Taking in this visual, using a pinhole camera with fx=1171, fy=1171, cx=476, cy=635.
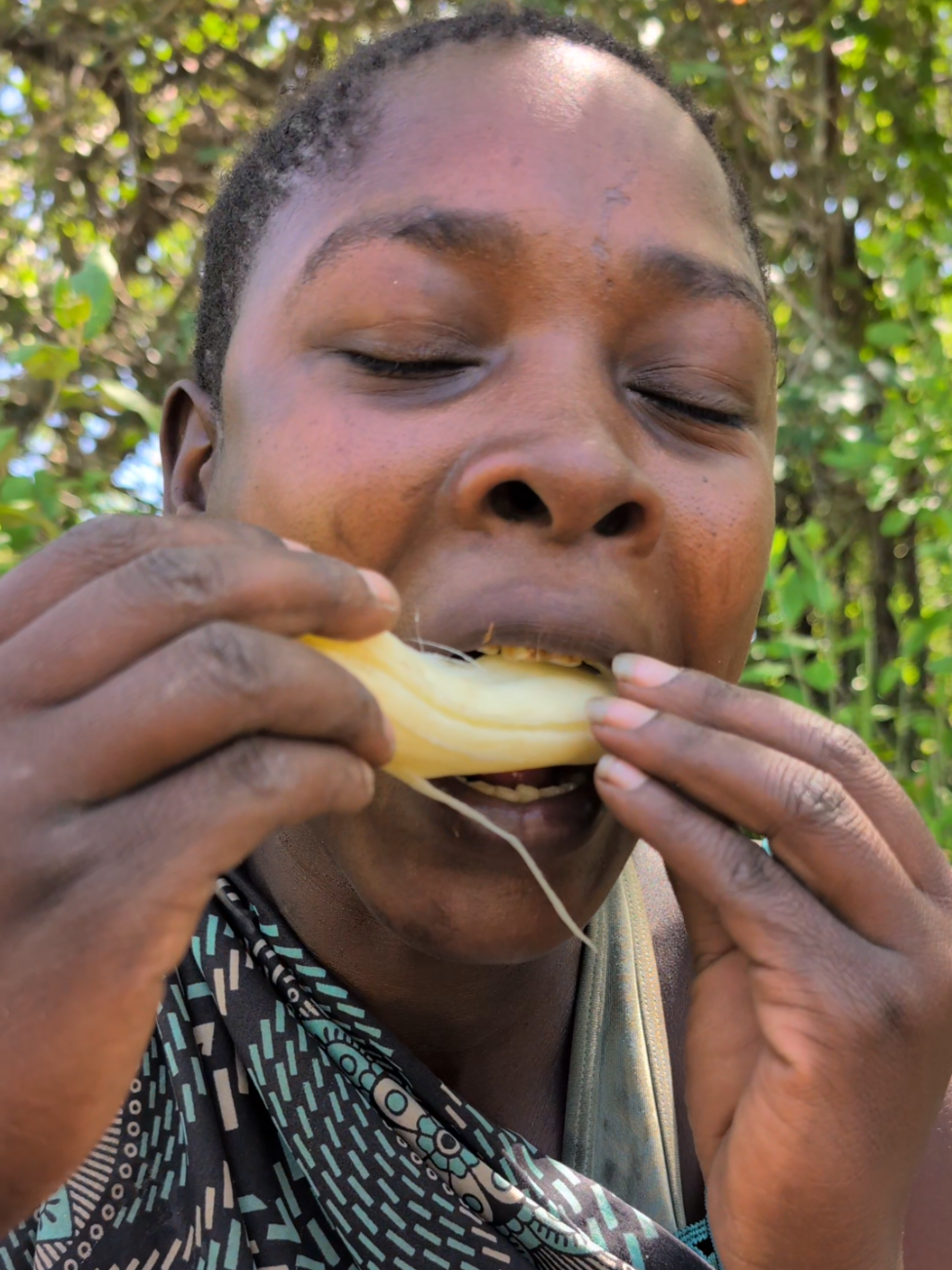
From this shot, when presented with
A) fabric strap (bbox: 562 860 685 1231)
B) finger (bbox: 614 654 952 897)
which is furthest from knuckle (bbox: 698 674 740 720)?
fabric strap (bbox: 562 860 685 1231)

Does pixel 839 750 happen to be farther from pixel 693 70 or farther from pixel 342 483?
pixel 693 70

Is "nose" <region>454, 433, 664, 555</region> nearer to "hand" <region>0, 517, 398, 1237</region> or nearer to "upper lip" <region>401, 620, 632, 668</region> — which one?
"upper lip" <region>401, 620, 632, 668</region>

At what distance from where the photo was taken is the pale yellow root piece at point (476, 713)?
42.7 inches

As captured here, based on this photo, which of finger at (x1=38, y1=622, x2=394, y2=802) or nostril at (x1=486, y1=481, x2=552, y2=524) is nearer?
finger at (x1=38, y1=622, x2=394, y2=802)

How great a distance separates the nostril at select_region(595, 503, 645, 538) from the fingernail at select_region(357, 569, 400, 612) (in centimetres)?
34

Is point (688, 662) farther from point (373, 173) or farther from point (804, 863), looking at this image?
point (373, 173)

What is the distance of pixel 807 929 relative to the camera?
1.08 metres

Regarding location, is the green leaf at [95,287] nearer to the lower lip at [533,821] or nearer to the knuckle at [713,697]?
the lower lip at [533,821]

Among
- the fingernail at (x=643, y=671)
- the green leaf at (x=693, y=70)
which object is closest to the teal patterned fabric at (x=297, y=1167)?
the fingernail at (x=643, y=671)

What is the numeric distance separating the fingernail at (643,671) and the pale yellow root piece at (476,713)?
8 centimetres

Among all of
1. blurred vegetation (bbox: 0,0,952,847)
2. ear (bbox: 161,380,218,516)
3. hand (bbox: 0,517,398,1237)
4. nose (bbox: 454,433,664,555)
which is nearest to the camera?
hand (bbox: 0,517,398,1237)

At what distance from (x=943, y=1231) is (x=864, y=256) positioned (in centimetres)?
288

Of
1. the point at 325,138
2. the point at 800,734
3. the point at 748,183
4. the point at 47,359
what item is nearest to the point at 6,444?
the point at 47,359

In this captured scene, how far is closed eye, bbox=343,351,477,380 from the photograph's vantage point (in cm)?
131
